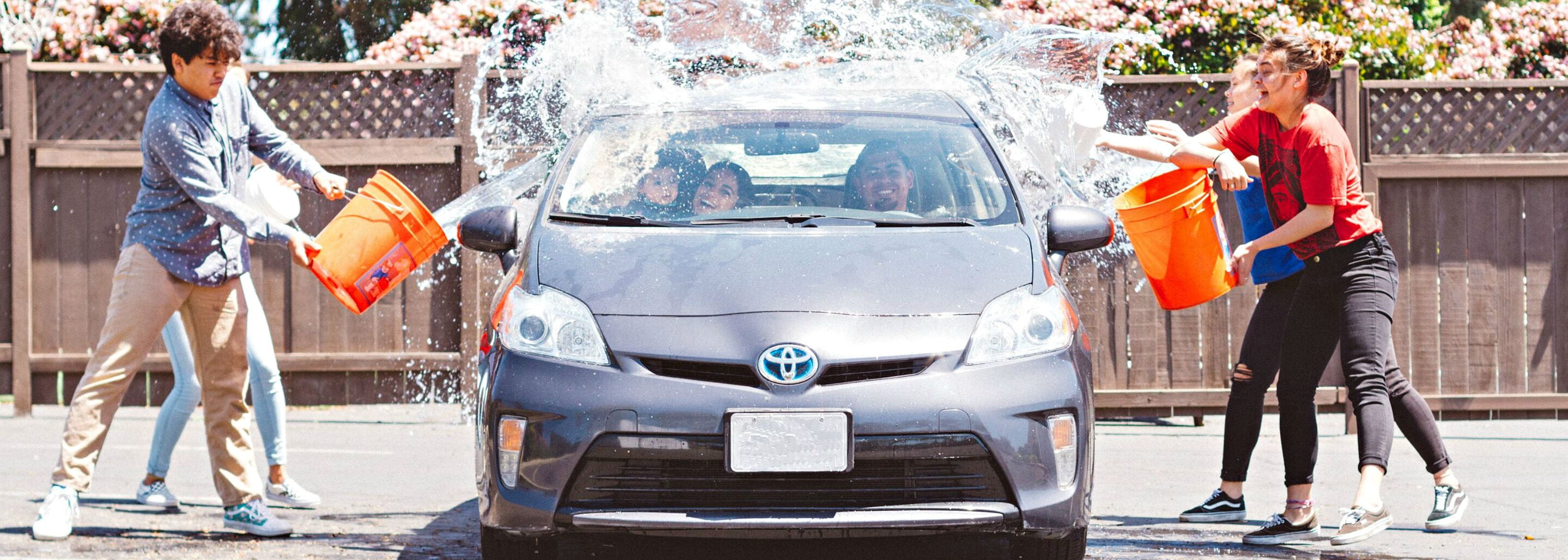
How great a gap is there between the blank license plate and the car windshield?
90cm

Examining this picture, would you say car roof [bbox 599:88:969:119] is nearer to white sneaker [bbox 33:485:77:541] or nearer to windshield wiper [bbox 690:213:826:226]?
windshield wiper [bbox 690:213:826:226]

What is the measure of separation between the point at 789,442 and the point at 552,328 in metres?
0.69

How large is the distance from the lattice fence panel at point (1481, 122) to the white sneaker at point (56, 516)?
6.40 metres

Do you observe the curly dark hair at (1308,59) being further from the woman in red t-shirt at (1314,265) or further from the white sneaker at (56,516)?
the white sneaker at (56,516)

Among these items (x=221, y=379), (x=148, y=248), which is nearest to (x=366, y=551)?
(x=221, y=379)

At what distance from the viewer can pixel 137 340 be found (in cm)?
495

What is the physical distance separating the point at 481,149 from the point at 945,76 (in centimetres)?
254

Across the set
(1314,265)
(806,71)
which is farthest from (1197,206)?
(806,71)

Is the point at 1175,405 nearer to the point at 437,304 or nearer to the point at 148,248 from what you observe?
the point at 437,304

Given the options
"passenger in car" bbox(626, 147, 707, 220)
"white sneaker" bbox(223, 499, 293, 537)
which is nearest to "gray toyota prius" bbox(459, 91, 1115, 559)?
"passenger in car" bbox(626, 147, 707, 220)

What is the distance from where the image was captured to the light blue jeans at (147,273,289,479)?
5402 mm

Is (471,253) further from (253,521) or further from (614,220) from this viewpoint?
(614,220)

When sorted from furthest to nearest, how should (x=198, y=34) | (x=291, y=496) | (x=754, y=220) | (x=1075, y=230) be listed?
(x=291, y=496) < (x=198, y=34) < (x=1075, y=230) < (x=754, y=220)

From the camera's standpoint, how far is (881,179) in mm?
4742
